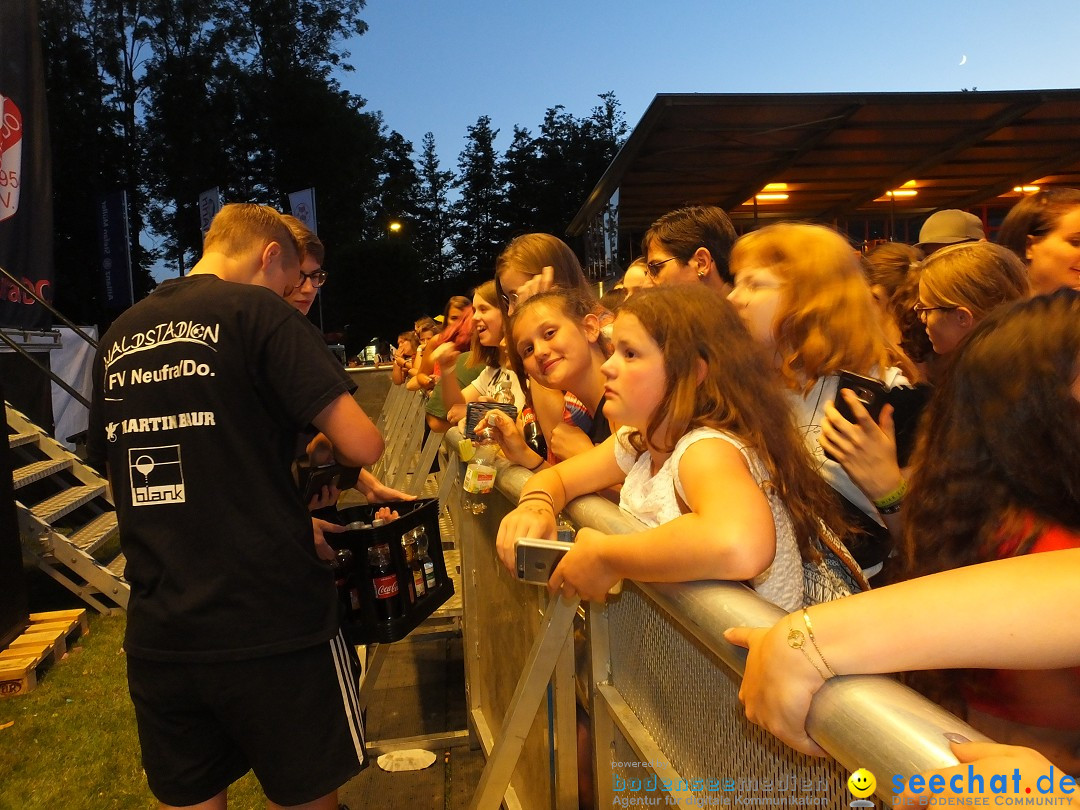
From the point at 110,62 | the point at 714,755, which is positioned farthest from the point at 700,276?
the point at 110,62

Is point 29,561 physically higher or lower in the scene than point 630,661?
lower

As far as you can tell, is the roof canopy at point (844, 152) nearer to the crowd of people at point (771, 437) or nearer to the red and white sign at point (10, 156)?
the crowd of people at point (771, 437)

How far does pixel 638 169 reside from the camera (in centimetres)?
1052

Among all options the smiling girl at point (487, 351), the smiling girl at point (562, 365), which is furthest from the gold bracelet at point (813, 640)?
the smiling girl at point (487, 351)

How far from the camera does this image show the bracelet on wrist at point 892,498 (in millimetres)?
1761

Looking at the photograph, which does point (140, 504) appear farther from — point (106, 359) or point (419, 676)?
point (419, 676)

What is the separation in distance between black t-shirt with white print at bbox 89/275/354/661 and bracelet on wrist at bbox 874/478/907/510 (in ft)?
4.63

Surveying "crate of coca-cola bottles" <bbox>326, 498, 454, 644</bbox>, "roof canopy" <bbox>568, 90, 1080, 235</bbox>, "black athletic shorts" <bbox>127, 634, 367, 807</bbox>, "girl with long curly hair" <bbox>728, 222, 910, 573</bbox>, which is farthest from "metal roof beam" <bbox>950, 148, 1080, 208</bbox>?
"black athletic shorts" <bbox>127, 634, 367, 807</bbox>

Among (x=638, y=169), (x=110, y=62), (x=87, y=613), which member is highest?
(x=110, y=62)

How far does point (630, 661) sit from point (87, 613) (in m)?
5.87

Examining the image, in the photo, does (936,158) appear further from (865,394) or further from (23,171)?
(23,171)

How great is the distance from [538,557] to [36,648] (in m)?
4.66

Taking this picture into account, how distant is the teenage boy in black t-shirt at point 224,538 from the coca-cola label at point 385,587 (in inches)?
15.4

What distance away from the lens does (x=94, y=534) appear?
21.2 feet
